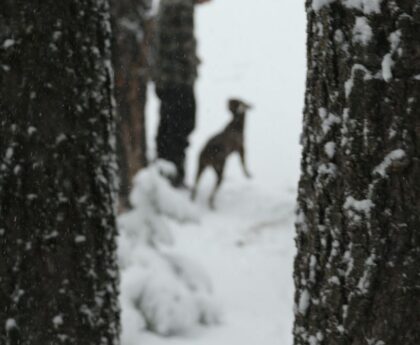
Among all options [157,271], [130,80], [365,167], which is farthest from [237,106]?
[365,167]

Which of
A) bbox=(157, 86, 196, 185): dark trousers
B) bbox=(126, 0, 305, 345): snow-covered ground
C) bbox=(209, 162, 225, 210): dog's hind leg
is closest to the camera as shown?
bbox=(126, 0, 305, 345): snow-covered ground

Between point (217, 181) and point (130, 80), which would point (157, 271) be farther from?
point (217, 181)

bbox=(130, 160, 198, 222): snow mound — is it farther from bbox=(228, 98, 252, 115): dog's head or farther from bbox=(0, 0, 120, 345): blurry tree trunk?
bbox=(228, 98, 252, 115): dog's head

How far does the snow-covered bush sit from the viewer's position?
173 inches

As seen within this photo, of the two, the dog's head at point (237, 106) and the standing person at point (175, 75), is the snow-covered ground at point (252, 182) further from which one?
the dog's head at point (237, 106)

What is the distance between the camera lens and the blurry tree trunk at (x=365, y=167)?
1370 mm

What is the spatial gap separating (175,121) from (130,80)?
1.04 m

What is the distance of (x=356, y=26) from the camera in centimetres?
141

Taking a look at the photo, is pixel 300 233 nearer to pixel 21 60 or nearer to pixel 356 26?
pixel 356 26

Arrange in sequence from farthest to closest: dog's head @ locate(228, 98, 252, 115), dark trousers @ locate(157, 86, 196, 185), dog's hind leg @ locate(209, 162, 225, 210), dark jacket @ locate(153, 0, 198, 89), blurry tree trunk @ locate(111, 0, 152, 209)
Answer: dog's head @ locate(228, 98, 252, 115) < dog's hind leg @ locate(209, 162, 225, 210) < dark trousers @ locate(157, 86, 196, 185) < dark jacket @ locate(153, 0, 198, 89) < blurry tree trunk @ locate(111, 0, 152, 209)

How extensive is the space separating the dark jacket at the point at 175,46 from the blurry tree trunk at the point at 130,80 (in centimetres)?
35

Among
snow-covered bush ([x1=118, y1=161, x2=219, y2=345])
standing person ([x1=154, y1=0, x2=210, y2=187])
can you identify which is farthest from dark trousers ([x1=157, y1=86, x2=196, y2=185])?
snow-covered bush ([x1=118, y1=161, x2=219, y2=345])

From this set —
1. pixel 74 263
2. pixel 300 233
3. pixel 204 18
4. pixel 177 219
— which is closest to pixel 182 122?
pixel 177 219

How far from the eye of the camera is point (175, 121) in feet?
25.4
